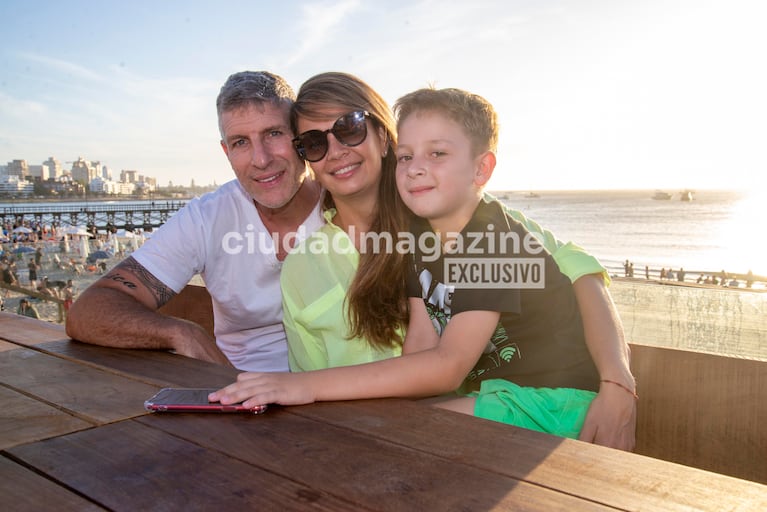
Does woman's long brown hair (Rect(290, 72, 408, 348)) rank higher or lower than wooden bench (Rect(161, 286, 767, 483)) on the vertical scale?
higher

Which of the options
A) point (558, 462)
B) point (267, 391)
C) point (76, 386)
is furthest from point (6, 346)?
point (558, 462)

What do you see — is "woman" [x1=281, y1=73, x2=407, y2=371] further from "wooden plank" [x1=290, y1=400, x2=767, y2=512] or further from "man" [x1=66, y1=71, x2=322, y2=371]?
"wooden plank" [x1=290, y1=400, x2=767, y2=512]

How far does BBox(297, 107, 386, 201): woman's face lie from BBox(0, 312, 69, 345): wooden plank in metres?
1.27

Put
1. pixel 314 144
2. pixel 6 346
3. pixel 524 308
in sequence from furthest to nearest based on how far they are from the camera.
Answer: pixel 314 144, pixel 6 346, pixel 524 308

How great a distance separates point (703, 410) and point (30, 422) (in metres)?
1.83

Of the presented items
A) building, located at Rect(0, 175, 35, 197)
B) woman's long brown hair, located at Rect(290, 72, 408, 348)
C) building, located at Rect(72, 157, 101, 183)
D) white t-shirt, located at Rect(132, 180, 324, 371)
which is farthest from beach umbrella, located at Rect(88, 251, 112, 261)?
building, located at Rect(72, 157, 101, 183)

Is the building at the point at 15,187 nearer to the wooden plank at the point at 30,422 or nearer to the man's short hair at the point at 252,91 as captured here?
the man's short hair at the point at 252,91

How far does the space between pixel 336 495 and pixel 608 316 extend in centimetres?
140

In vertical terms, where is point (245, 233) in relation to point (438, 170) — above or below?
below

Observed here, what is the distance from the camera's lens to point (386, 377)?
1.43m

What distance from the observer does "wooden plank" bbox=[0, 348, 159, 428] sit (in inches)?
52.5

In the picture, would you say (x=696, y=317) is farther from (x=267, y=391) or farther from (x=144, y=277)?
(x=144, y=277)

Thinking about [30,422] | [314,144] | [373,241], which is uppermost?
[314,144]

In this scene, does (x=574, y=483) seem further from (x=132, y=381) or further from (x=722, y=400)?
(x=132, y=381)
